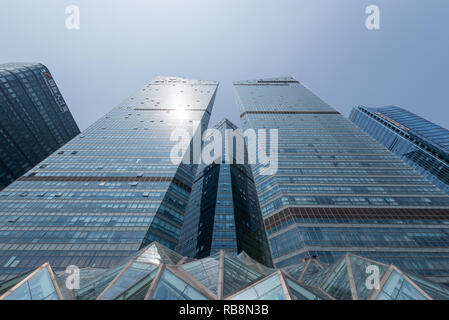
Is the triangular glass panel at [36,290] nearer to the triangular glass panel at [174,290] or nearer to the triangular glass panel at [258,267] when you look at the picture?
the triangular glass panel at [174,290]

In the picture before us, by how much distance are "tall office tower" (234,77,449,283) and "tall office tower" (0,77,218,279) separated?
22.9 meters

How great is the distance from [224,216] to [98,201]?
114 ft

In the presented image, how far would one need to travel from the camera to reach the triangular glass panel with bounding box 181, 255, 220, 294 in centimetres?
1414

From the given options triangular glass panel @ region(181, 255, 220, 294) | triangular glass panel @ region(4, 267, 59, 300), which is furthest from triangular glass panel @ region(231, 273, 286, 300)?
triangular glass panel @ region(4, 267, 59, 300)

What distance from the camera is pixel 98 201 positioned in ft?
146

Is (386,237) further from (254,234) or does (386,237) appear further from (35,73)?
(35,73)

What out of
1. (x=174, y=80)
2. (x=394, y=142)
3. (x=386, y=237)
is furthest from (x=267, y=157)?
(x=394, y=142)

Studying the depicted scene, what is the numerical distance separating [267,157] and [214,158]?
4329 centimetres

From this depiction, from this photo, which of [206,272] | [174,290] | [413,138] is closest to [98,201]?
[206,272]

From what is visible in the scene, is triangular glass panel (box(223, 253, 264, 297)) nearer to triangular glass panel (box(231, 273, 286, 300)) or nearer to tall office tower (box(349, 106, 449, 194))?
triangular glass panel (box(231, 273, 286, 300))

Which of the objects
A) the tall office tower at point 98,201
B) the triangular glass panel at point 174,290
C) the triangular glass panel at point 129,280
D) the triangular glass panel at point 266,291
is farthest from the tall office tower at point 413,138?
the triangular glass panel at point 129,280

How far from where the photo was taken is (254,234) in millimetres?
65562
